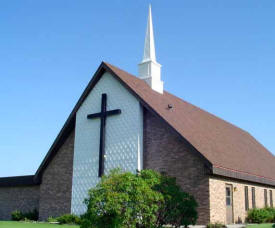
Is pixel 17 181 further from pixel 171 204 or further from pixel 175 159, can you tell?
pixel 171 204

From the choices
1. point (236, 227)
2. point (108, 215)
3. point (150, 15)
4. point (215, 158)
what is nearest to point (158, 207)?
point (108, 215)

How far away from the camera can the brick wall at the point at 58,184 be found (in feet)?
80.9

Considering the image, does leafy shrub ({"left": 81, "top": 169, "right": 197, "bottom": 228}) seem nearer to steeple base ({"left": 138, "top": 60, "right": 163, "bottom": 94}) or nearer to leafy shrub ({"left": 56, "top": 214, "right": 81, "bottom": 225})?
leafy shrub ({"left": 56, "top": 214, "right": 81, "bottom": 225})

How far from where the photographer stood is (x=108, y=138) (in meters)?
23.0

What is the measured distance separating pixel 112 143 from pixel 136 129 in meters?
1.82

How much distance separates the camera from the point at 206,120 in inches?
1131

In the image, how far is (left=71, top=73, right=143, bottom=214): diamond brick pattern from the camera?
2188cm

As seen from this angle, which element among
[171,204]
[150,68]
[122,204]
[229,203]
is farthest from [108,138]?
[122,204]

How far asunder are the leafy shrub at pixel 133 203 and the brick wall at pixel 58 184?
391 inches

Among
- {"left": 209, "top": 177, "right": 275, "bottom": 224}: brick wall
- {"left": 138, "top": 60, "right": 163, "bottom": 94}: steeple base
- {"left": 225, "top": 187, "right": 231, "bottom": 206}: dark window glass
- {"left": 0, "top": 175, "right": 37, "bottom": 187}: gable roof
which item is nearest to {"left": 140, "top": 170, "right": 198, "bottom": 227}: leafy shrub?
{"left": 209, "top": 177, "right": 275, "bottom": 224}: brick wall

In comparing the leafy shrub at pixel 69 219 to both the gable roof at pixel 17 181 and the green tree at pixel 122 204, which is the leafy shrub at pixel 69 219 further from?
the green tree at pixel 122 204

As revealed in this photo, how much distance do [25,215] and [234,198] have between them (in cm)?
1424

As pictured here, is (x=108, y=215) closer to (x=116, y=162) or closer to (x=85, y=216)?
(x=85, y=216)

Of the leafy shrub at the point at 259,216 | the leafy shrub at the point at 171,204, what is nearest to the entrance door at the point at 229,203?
the leafy shrub at the point at 259,216
